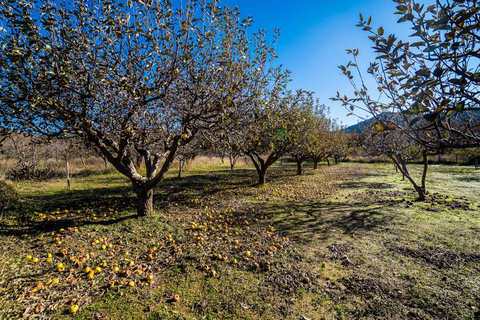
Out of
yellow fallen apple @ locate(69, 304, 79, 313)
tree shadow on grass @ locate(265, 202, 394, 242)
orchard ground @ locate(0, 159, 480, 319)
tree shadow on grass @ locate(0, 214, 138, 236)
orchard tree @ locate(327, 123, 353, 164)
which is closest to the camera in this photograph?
yellow fallen apple @ locate(69, 304, 79, 313)

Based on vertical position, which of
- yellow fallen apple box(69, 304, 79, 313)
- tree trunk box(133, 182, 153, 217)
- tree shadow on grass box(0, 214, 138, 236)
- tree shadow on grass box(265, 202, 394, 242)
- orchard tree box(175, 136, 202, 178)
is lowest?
tree shadow on grass box(265, 202, 394, 242)

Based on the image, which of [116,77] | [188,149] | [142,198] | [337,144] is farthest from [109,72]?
[337,144]

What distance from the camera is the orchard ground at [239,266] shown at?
11.5 feet

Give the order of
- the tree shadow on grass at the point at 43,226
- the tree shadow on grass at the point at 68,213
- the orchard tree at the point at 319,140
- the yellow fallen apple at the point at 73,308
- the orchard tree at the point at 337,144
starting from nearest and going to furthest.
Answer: the yellow fallen apple at the point at 73,308
the tree shadow on grass at the point at 43,226
the tree shadow on grass at the point at 68,213
the orchard tree at the point at 319,140
the orchard tree at the point at 337,144

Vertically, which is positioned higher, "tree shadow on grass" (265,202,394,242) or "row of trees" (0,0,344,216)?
"row of trees" (0,0,344,216)

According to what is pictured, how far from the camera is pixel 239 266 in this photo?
4.78 meters

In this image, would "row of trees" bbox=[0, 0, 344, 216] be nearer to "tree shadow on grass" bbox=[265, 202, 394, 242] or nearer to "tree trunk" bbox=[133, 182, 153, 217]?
"tree trunk" bbox=[133, 182, 153, 217]

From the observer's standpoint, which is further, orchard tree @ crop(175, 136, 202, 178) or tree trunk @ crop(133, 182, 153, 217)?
orchard tree @ crop(175, 136, 202, 178)

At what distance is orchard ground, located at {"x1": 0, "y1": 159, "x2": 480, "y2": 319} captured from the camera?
351cm

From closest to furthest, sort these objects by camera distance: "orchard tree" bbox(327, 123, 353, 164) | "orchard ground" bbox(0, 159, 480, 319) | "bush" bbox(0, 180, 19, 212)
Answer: "orchard ground" bbox(0, 159, 480, 319) < "bush" bbox(0, 180, 19, 212) < "orchard tree" bbox(327, 123, 353, 164)

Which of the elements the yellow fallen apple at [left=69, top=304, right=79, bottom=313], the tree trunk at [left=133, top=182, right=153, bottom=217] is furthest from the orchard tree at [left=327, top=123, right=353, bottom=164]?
the yellow fallen apple at [left=69, top=304, right=79, bottom=313]

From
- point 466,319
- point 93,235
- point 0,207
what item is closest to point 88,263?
point 93,235

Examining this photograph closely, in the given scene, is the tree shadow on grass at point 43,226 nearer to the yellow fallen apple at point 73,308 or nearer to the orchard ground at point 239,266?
the orchard ground at point 239,266

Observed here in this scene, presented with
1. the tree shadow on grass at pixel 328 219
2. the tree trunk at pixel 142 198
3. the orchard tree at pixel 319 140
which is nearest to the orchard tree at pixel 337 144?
the orchard tree at pixel 319 140
